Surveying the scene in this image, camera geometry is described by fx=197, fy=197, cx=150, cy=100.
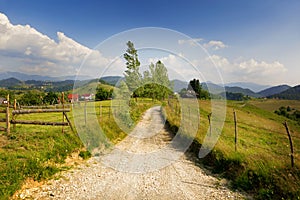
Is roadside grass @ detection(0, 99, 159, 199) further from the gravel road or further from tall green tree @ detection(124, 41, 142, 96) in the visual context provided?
tall green tree @ detection(124, 41, 142, 96)

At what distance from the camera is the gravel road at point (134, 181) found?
6086 millimetres

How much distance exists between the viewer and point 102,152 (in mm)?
10469

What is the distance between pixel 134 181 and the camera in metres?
7.11

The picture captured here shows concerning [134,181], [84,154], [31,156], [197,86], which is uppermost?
[197,86]

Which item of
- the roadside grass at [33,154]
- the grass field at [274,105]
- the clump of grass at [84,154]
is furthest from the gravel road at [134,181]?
the grass field at [274,105]

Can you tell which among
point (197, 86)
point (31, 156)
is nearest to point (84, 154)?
point (31, 156)

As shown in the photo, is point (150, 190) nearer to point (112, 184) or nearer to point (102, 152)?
point (112, 184)

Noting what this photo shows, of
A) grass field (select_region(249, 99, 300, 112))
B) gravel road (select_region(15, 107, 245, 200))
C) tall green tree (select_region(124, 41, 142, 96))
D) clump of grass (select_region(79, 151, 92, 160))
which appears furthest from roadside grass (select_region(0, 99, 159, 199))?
grass field (select_region(249, 99, 300, 112))

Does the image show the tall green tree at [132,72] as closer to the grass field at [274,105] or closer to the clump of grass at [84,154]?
the clump of grass at [84,154]

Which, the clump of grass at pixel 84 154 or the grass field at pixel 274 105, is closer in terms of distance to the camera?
the clump of grass at pixel 84 154

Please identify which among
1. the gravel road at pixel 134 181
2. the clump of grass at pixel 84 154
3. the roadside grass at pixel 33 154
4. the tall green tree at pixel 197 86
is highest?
the tall green tree at pixel 197 86

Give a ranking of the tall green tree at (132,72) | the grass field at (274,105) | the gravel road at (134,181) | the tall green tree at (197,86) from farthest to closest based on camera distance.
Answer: the grass field at (274,105) → the tall green tree at (132,72) → the tall green tree at (197,86) → the gravel road at (134,181)

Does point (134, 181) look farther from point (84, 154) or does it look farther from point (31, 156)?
point (31, 156)

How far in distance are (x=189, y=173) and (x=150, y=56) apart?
6563 millimetres
